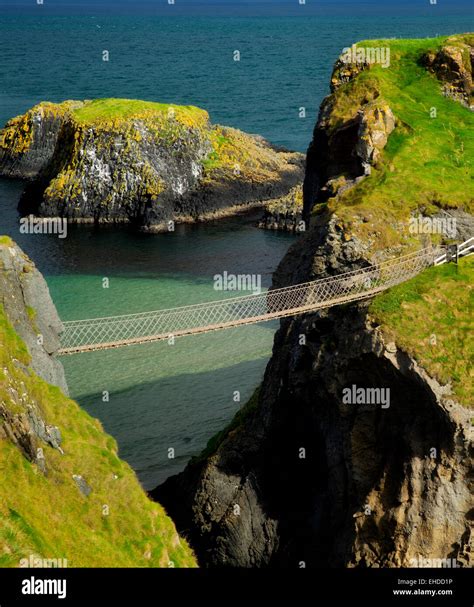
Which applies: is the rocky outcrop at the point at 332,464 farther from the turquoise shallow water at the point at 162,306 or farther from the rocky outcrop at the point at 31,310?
the rocky outcrop at the point at 31,310

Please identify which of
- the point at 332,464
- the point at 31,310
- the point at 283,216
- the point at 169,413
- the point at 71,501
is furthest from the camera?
the point at 283,216

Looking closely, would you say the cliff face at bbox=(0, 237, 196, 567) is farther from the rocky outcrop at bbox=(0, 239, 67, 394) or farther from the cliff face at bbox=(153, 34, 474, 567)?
the cliff face at bbox=(153, 34, 474, 567)

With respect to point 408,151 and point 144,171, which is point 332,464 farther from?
point 144,171

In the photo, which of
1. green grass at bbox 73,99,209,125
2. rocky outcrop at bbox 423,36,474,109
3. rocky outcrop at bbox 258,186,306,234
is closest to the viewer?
rocky outcrop at bbox 423,36,474,109

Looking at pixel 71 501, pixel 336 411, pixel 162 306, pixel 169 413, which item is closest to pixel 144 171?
pixel 162 306

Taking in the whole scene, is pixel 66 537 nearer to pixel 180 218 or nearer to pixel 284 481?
pixel 284 481

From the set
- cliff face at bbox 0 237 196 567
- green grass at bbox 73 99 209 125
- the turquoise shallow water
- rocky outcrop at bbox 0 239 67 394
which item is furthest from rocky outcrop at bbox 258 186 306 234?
cliff face at bbox 0 237 196 567

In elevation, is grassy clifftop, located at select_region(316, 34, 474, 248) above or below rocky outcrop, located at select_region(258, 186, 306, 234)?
above
